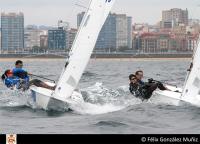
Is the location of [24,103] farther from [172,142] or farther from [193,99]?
[172,142]

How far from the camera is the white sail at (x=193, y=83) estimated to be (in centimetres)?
1555

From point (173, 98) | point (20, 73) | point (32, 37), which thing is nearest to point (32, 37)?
point (32, 37)

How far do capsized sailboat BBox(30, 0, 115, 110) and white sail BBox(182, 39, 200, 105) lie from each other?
2.32 meters

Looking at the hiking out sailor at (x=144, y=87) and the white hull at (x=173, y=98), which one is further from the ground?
the hiking out sailor at (x=144, y=87)

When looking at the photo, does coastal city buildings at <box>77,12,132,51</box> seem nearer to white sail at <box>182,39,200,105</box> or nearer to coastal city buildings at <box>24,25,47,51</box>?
coastal city buildings at <box>24,25,47,51</box>

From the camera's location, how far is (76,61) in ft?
47.9

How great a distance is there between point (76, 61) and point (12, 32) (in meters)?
155

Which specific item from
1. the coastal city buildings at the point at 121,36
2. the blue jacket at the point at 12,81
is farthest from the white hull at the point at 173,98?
the coastal city buildings at the point at 121,36

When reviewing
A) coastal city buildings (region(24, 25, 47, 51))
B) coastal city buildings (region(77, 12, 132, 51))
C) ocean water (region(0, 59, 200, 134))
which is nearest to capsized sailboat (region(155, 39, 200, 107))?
ocean water (region(0, 59, 200, 134))

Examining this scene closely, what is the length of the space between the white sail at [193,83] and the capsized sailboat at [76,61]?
7.60 ft

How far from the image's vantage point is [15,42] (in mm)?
160625

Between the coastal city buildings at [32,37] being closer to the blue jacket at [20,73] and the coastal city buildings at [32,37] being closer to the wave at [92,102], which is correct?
the wave at [92,102]

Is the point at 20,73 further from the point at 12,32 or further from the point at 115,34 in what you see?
the point at 12,32

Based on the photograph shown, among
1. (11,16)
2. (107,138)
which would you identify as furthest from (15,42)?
(107,138)
